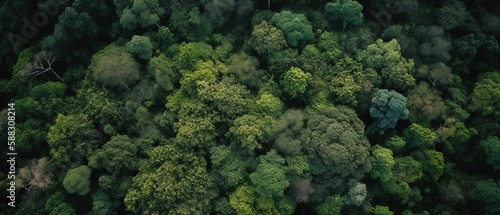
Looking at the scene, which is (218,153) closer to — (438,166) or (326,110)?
Answer: (326,110)

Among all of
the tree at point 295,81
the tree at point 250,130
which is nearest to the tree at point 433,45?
the tree at point 295,81

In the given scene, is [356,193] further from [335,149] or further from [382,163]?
[335,149]

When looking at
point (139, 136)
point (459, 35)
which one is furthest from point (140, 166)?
point (459, 35)

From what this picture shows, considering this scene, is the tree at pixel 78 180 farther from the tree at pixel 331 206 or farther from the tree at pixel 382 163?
the tree at pixel 382 163

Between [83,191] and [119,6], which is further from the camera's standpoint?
[119,6]

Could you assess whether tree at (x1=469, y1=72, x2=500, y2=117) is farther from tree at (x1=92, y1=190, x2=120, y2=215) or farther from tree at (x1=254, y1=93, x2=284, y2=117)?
tree at (x1=92, y1=190, x2=120, y2=215)

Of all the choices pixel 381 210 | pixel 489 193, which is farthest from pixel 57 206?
pixel 489 193

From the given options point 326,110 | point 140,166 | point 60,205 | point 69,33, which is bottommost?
point 60,205
